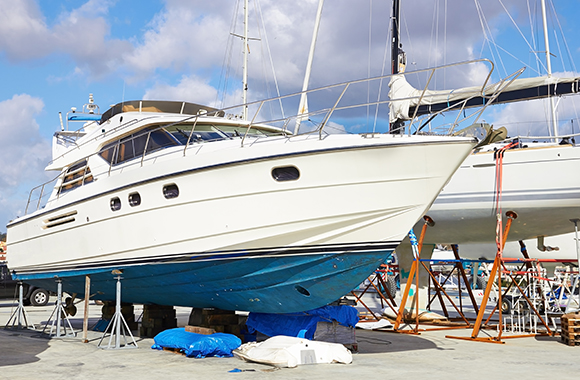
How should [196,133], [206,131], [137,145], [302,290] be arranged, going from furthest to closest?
1. [137,145]
2. [206,131]
3. [196,133]
4. [302,290]

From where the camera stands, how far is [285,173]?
7320 millimetres

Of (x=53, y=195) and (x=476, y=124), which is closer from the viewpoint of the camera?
(x=476, y=124)

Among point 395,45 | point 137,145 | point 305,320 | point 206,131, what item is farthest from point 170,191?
point 395,45

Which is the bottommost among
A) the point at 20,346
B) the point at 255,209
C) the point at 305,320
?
the point at 20,346

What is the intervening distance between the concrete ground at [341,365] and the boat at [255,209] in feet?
3.51

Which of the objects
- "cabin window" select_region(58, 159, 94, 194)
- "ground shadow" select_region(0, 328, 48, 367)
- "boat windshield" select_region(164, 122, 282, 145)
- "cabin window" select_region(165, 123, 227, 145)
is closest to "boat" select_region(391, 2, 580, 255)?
"boat windshield" select_region(164, 122, 282, 145)

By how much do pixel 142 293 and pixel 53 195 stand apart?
3.20 metres

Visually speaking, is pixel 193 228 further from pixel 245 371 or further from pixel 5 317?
pixel 5 317

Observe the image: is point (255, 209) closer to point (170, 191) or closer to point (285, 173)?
point (285, 173)

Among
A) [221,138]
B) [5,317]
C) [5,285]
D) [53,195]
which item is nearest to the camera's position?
Result: [221,138]

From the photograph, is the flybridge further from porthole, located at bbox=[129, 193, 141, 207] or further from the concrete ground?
the concrete ground

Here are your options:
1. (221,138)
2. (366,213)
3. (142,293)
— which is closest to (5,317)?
(142,293)

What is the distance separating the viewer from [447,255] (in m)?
32.3

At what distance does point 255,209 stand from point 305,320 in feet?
6.18
